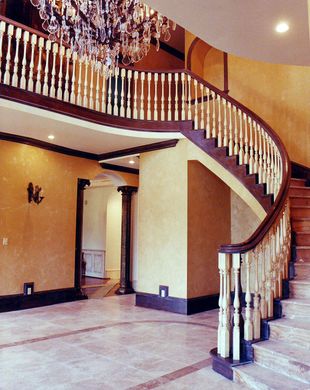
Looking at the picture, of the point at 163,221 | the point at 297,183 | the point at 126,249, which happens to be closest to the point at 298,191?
the point at 297,183

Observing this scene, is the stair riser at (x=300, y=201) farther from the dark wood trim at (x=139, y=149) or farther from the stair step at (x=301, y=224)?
the dark wood trim at (x=139, y=149)

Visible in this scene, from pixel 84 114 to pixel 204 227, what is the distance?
9.29 ft

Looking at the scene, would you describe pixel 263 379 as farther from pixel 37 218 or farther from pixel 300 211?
pixel 37 218

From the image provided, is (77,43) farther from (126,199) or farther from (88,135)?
(126,199)

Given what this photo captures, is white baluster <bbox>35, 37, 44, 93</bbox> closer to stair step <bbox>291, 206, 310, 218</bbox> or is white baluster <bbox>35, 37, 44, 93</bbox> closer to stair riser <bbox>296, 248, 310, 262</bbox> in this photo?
stair step <bbox>291, 206, 310, 218</bbox>

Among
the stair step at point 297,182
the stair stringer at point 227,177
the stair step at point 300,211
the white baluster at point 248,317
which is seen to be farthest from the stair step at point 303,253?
the stair step at point 297,182

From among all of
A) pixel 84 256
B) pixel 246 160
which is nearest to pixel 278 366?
pixel 246 160

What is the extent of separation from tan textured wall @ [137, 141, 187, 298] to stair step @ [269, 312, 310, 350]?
2.77 m

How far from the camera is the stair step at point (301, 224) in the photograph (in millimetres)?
4441

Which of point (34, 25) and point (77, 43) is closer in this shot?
point (77, 43)

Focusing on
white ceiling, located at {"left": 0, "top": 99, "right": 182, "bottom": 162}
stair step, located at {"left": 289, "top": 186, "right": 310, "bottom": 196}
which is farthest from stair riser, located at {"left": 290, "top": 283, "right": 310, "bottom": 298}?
white ceiling, located at {"left": 0, "top": 99, "right": 182, "bottom": 162}

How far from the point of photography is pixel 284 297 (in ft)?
11.8

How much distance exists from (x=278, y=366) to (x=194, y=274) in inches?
127

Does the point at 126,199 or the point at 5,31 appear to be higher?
the point at 5,31
